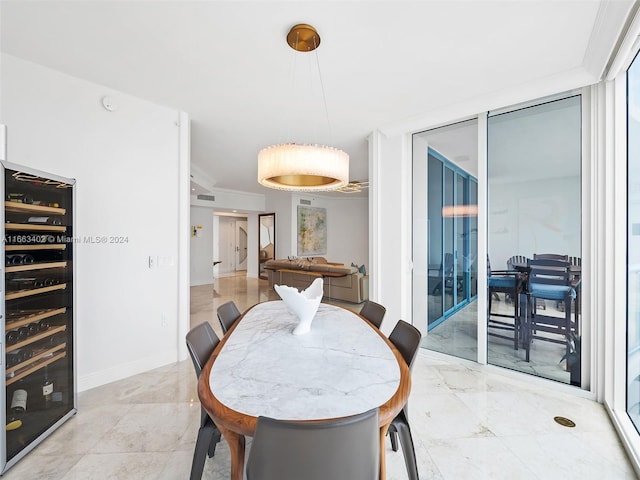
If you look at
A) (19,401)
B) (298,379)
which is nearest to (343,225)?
(19,401)

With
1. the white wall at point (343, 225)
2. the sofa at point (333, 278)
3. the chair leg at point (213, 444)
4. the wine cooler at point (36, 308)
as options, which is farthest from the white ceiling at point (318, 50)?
the white wall at point (343, 225)

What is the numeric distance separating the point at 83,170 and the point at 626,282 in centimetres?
449

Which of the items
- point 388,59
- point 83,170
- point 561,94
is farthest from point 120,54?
point 561,94

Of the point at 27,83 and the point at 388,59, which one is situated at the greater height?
the point at 388,59

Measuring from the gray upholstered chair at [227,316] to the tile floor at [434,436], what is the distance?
707 millimetres

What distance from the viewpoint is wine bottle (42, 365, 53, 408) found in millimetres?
2055

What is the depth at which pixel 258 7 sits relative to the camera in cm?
175

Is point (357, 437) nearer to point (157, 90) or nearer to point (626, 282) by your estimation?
point (626, 282)

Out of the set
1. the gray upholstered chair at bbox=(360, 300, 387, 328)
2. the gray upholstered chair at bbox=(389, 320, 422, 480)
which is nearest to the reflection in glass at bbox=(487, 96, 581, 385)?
the gray upholstered chair at bbox=(360, 300, 387, 328)

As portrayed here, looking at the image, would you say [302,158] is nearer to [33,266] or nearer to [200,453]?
[200,453]

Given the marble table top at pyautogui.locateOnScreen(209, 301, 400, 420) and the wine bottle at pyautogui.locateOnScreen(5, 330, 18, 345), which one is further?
the wine bottle at pyautogui.locateOnScreen(5, 330, 18, 345)

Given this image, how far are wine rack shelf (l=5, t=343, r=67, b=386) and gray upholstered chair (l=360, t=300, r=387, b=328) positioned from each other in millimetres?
2276

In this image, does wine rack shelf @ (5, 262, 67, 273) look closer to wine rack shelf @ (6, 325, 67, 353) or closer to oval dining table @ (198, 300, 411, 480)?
wine rack shelf @ (6, 325, 67, 353)

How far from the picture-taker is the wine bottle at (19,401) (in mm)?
1834
